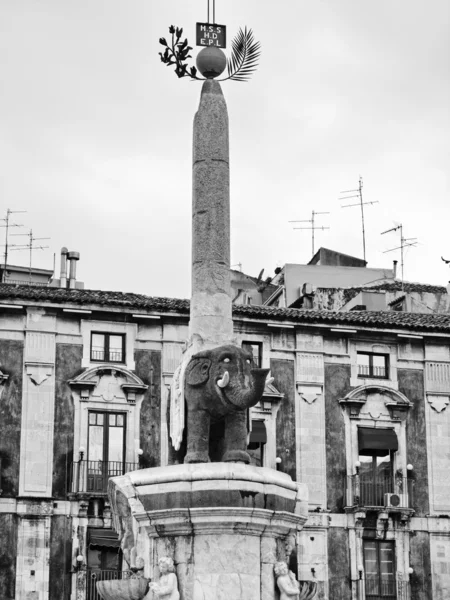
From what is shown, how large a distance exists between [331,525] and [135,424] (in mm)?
6562

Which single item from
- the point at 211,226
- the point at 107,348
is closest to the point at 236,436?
the point at 211,226

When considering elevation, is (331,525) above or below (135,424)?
below

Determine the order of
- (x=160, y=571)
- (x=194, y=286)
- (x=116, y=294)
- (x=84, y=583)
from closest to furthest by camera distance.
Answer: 1. (x=160, y=571)
2. (x=194, y=286)
3. (x=84, y=583)
4. (x=116, y=294)

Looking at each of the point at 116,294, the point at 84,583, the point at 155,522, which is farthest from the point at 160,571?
the point at 116,294

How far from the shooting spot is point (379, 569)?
151 feet

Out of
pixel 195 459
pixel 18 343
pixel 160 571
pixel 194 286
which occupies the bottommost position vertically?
pixel 160 571

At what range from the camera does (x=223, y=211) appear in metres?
25.7

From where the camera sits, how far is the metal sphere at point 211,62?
26.6 metres

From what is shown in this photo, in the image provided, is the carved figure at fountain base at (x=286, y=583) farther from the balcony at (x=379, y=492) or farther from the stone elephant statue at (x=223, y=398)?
the balcony at (x=379, y=492)

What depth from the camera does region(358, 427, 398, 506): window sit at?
4666 cm

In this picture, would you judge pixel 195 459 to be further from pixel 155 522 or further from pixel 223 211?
pixel 223 211

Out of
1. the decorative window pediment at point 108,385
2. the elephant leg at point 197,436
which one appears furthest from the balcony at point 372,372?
the elephant leg at point 197,436

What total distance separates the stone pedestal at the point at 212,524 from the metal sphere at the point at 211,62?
729 cm

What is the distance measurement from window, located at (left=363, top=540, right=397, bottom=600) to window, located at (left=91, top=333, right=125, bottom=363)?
30.2ft
